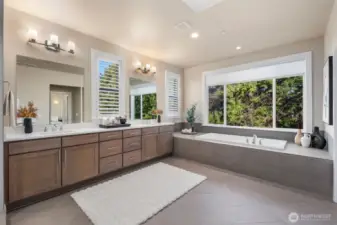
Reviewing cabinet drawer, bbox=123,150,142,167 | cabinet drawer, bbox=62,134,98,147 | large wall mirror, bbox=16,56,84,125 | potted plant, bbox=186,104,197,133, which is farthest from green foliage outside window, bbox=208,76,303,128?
large wall mirror, bbox=16,56,84,125

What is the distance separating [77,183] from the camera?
275cm

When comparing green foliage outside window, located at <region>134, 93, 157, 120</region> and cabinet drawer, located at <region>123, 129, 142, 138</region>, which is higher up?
green foliage outside window, located at <region>134, 93, 157, 120</region>

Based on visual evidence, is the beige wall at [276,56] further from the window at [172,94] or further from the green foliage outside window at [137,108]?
the green foliage outside window at [137,108]

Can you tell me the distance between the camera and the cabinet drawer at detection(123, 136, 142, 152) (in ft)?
11.2

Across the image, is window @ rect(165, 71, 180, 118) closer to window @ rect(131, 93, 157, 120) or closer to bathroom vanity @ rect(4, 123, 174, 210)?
window @ rect(131, 93, 157, 120)

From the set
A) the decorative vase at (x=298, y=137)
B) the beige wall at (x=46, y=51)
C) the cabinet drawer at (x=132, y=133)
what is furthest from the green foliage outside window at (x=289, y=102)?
the beige wall at (x=46, y=51)

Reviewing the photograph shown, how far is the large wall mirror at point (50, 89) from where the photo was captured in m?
2.60

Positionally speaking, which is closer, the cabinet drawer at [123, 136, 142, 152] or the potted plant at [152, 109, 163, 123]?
the cabinet drawer at [123, 136, 142, 152]

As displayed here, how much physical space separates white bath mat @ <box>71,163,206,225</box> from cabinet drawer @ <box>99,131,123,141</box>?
0.74 m

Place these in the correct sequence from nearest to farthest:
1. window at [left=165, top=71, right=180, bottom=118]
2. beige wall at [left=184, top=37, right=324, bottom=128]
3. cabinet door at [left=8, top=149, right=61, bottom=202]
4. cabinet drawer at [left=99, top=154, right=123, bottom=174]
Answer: cabinet door at [left=8, top=149, right=61, bottom=202], cabinet drawer at [left=99, top=154, right=123, bottom=174], beige wall at [left=184, top=37, right=324, bottom=128], window at [left=165, top=71, right=180, bottom=118]

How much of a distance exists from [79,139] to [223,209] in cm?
231

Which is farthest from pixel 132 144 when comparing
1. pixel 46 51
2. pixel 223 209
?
pixel 46 51

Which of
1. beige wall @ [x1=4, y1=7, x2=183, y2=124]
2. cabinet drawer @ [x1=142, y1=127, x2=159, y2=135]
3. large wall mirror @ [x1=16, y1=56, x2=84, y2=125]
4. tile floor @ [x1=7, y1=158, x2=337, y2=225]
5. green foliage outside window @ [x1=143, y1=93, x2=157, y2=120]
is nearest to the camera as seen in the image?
tile floor @ [x1=7, y1=158, x2=337, y2=225]

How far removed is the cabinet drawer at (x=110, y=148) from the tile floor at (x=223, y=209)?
2.66 ft
